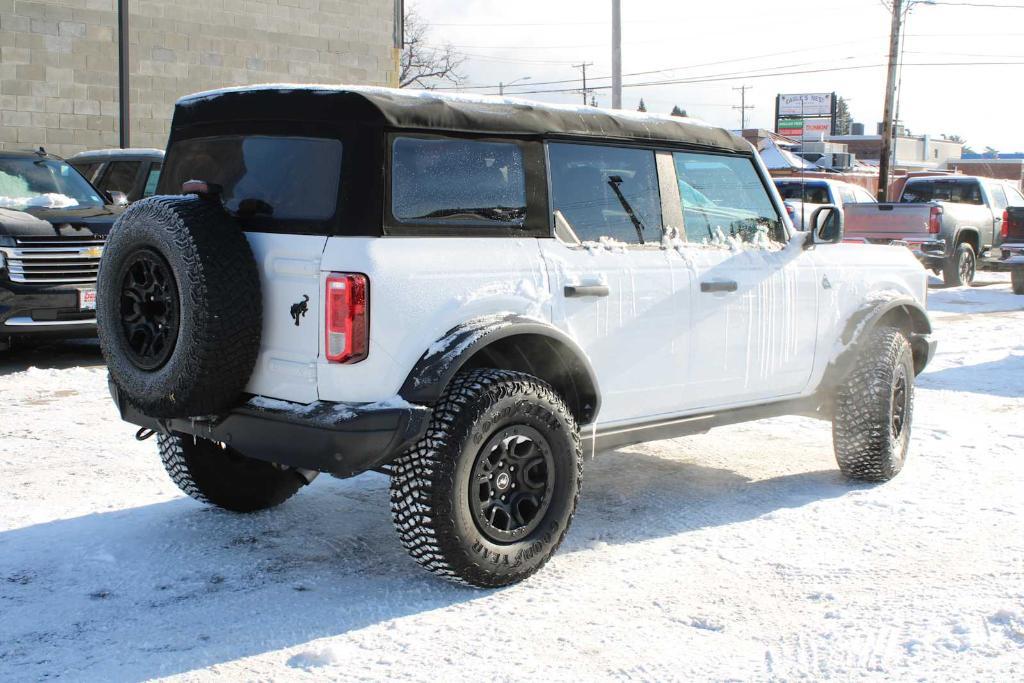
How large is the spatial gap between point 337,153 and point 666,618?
7.02 ft

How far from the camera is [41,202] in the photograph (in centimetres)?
1052

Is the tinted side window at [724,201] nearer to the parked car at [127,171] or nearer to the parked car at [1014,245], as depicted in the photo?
the parked car at [127,171]

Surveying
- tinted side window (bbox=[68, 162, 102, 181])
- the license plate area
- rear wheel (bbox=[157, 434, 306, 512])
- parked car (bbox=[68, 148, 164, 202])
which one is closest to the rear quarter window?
rear wheel (bbox=[157, 434, 306, 512])

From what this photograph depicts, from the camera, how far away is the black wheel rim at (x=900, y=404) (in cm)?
624

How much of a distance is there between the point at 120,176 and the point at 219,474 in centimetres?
899

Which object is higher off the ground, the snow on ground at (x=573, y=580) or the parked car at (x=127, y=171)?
the parked car at (x=127, y=171)

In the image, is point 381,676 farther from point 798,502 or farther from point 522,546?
point 798,502

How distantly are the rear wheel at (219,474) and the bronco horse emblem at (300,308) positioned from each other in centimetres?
128

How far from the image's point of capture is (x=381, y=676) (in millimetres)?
3635

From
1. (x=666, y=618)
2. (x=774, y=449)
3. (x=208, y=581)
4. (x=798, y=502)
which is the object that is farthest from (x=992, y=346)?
(x=208, y=581)

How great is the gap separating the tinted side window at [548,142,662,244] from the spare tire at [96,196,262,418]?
142 cm

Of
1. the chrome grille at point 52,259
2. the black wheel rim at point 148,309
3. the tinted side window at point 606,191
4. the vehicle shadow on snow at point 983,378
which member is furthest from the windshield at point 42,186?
the vehicle shadow on snow at point 983,378

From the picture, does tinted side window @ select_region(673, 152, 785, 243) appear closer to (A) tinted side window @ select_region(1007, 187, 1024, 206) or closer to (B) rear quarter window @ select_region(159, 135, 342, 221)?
(B) rear quarter window @ select_region(159, 135, 342, 221)

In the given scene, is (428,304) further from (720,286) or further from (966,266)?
(966,266)
